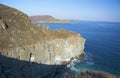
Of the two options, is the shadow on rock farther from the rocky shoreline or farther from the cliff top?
the cliff top

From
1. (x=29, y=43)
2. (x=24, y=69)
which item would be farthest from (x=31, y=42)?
(x=24, y=69)

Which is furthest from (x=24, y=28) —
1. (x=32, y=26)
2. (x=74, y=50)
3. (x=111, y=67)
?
(x=111, y=67)

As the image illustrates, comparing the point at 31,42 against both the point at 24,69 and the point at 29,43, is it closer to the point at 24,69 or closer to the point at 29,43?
the point at 29,43

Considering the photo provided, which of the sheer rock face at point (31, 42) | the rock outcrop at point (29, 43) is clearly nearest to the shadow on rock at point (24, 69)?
the rock outcrop at point (29, 43)

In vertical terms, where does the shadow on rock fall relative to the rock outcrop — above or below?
below

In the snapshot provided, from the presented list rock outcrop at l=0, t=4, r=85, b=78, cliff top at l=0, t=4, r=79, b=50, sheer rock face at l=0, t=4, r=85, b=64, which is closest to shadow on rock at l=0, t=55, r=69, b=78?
rock outcrop at l=0, t=4, r=85, b=78

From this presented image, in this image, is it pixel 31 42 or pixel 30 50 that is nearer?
pixel 30 50

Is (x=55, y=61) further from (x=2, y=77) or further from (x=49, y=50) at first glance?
(x=2, y=77)
